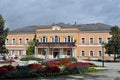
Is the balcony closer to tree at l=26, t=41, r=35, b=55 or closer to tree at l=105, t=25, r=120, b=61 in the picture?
tree at l=26, t=41, r=35, b=55

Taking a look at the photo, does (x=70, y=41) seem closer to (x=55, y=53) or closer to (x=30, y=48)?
(x=55, y=53)

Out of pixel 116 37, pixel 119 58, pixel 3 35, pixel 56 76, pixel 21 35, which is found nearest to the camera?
pixel 56 76

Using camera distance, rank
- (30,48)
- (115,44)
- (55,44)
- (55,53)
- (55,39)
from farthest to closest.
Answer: (30,48)
(55,39)
(55,53)
(55,44)
(115,44)

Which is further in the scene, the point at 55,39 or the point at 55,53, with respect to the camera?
the point at 55,39

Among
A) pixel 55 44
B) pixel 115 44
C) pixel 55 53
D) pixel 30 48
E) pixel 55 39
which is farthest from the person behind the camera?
pixel 30 48

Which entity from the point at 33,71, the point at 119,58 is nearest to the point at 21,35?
the point at 119,58

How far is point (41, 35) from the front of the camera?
7769 cm

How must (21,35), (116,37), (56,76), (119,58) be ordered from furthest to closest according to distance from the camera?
(21,35) < (119,58) < (116,37) < (56,76)

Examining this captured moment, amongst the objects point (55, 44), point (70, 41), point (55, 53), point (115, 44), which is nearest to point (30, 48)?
point (55, 53)

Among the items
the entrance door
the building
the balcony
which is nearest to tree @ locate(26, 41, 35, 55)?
the building

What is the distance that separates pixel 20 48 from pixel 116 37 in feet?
96.7

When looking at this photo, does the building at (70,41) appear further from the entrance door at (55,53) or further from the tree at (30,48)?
the tree at (30,48)

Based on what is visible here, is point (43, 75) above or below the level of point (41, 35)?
below

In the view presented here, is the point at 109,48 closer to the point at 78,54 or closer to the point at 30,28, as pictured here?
the point at 78,54
